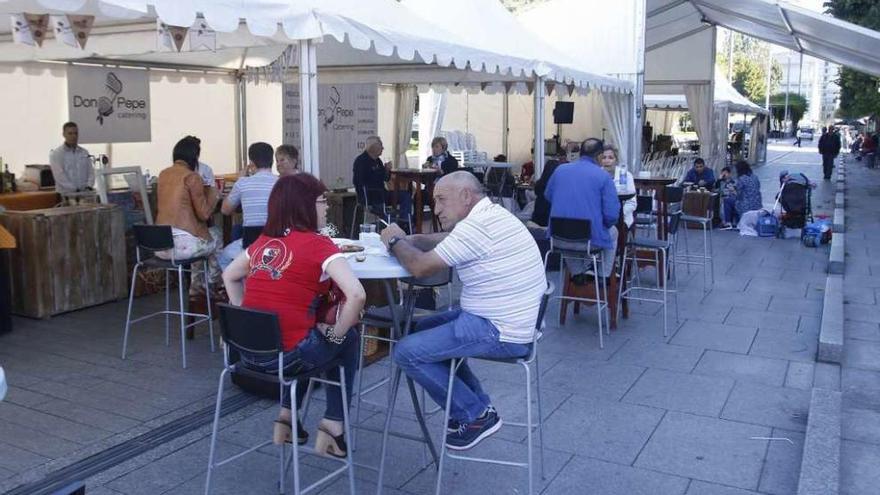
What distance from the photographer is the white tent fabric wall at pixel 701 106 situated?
709 inches

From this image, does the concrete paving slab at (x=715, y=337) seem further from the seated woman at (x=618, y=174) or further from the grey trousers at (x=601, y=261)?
the seated woman at (x=618, y=174)

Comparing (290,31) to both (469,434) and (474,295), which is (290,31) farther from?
(469,434)

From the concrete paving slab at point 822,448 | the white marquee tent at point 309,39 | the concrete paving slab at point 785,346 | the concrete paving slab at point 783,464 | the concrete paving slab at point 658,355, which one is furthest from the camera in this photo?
the concrete paving slab at point 785,346

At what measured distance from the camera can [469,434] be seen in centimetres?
312

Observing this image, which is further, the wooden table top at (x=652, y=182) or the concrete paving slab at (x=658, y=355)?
the wooden table top at (x=652, y=182)

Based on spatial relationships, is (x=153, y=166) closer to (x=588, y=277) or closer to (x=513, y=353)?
(x=588, y=277)

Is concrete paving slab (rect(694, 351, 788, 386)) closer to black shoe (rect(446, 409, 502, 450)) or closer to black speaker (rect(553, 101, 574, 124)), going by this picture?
black shoe (rect(446, 409, 502, 450))

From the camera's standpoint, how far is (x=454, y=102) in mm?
19641

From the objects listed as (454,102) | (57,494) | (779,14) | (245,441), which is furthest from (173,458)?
(454,102)

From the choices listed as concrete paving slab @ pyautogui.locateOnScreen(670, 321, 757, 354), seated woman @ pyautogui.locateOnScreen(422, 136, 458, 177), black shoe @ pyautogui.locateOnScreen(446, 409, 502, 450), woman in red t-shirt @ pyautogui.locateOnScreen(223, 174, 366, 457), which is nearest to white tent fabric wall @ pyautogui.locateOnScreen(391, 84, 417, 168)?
seated woman @ pyautogui.locateOnScreen(422, 136, 458, 177)

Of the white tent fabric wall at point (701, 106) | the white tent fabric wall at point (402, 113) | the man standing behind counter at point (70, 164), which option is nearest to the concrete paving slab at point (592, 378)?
the man standing behind counter at point (70, 164)

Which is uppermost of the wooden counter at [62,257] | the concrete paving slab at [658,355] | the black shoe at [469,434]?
the wooden counter at [62,257]

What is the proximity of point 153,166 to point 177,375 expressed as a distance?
6530mm

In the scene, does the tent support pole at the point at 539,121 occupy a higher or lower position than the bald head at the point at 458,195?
higher
